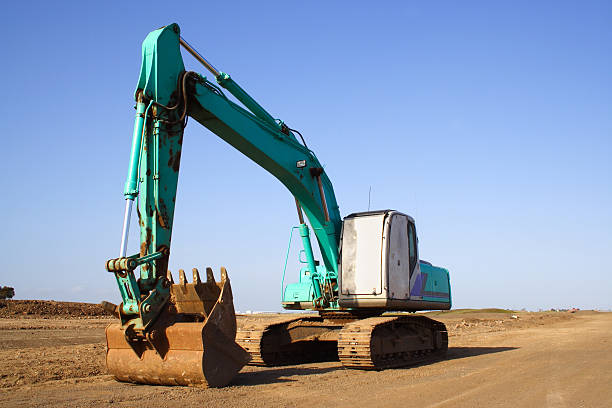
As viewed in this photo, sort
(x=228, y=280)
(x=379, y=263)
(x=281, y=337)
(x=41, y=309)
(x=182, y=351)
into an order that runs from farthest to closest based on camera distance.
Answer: (x=41, y=309) → (x=281, y=337) → (x=379, y=263) → (x=228, y=280) → (x=182, y=351)

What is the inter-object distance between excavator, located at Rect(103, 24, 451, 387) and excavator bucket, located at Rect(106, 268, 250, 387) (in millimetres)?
18

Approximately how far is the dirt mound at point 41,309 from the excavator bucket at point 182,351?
2507 centimetres

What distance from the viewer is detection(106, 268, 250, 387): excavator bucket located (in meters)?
8.02

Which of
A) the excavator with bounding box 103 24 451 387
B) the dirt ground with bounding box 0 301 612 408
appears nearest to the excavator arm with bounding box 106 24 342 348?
the excavator with bounding box 103 24 451 387

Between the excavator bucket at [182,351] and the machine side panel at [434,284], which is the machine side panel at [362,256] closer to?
the machine side panel at [434,284]

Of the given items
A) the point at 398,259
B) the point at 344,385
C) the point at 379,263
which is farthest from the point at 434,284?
the point at 344,385

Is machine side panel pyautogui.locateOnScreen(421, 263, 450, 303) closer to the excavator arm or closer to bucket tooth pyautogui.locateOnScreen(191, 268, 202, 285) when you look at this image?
the excavator arm

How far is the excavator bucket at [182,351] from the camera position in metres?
8.02

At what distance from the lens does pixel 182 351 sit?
813 cm

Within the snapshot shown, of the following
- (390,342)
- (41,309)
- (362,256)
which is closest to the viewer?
(390,342)

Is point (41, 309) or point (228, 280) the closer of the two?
point (228, 280)

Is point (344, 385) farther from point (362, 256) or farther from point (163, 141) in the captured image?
point (163, 141)

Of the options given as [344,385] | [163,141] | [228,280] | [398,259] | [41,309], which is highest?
[163,141]

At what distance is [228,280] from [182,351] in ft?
4.18
